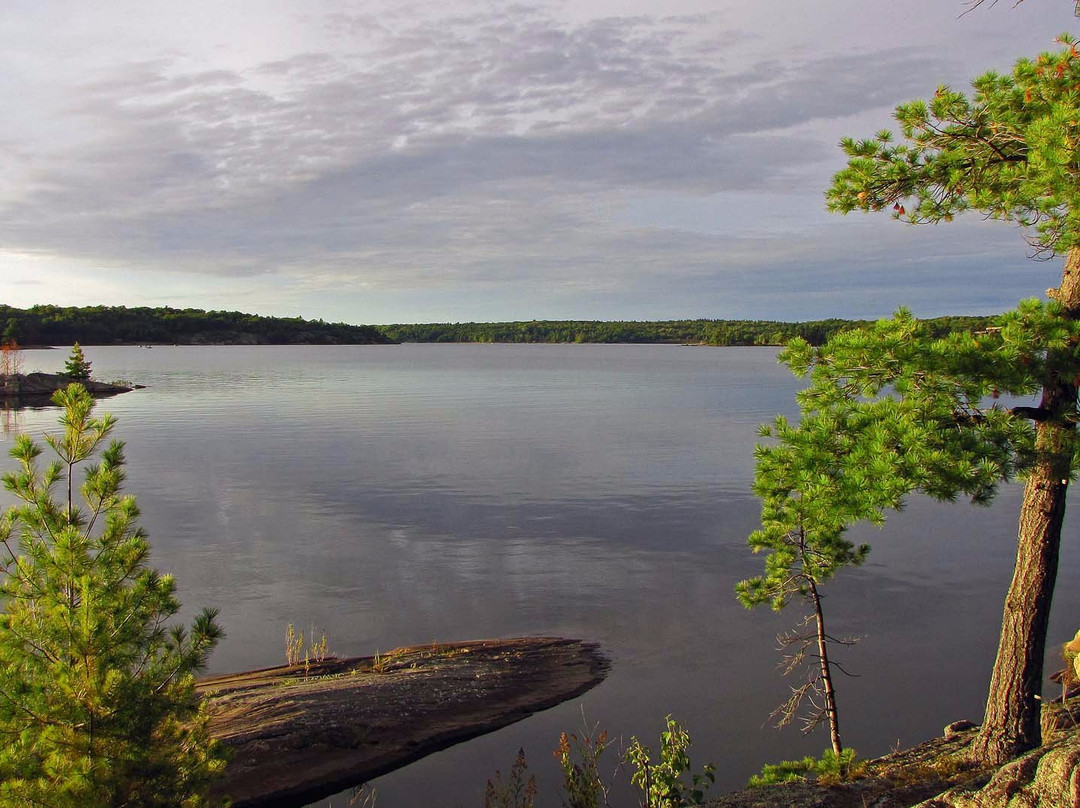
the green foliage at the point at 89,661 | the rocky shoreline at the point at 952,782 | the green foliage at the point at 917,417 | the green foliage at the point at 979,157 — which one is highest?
the green foliage at the point at 979,157

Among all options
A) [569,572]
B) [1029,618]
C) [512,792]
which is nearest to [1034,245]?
[1029,618]

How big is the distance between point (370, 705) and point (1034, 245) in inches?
425

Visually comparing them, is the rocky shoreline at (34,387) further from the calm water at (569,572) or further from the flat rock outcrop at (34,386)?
the calm water at (569,572)

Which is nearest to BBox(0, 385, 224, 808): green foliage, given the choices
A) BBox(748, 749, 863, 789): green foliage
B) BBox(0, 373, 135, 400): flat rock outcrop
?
BBox(748, 749, 863, 789): green foliage

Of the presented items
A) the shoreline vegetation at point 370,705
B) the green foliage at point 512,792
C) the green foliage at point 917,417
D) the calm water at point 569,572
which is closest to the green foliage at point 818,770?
the calm water at point 569,572

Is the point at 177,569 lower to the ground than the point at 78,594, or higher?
lower

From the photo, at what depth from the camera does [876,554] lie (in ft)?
71.8

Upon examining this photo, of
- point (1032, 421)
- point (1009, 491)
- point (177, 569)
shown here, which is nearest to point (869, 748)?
point (1032, 421)

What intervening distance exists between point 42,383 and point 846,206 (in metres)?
84.3

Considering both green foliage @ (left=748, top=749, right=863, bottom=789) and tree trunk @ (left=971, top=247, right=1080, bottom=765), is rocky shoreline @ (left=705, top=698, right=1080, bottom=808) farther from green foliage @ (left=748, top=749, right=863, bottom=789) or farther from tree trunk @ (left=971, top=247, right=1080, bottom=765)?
tree trunk @ (left=971, top=247, right=1080, bottom=765)

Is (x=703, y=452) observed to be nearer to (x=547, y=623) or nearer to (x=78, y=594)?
(x=547, y=623)

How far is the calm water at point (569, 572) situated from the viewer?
1270cm

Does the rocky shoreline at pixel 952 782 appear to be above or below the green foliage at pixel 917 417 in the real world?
below

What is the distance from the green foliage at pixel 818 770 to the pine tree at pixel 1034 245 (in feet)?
4.54
